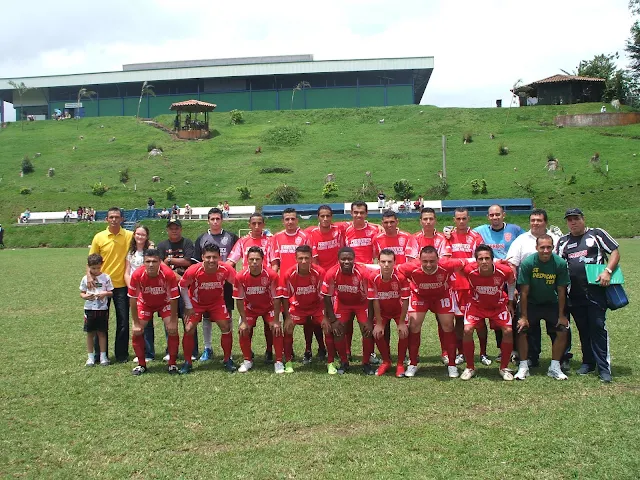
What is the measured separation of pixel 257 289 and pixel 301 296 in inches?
23.3

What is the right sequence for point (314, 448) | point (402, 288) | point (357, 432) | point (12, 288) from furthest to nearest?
point (12, 288) → point (402, 288) → point (357, 432) → point (314, 448)

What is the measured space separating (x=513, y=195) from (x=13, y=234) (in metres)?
31.1

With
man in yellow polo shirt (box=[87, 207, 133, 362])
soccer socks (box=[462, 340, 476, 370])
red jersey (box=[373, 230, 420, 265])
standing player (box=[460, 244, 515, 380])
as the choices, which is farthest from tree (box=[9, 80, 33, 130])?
soccer socks (box=[462, 340, 476, 370])

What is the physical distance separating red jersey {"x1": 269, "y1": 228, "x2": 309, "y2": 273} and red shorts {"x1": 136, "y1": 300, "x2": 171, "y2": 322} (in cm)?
159

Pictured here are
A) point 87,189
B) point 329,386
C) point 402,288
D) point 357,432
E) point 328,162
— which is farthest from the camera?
point 328,162

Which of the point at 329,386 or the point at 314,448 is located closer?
the point at 314,448

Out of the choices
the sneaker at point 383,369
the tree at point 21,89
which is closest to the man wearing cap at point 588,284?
the sneaker at point 383,369

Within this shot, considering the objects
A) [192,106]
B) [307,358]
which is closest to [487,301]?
[307,358]

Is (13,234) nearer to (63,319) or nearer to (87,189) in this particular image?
(87,189)

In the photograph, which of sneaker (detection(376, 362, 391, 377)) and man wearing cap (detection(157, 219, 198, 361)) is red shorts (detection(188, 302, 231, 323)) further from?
sneaker (detection(376, 362, 391, 377))

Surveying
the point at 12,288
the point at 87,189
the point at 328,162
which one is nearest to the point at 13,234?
the point at 87,189

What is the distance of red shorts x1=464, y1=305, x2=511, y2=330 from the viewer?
22.6 ft

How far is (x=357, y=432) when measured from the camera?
16.3 feet

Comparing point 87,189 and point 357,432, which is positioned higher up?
point 87,189
